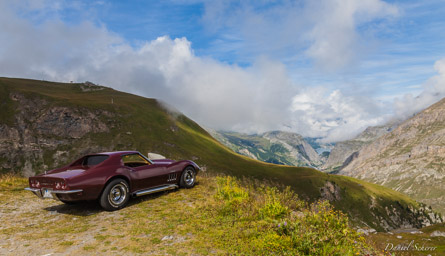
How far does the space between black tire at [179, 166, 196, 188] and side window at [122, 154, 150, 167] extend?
234cm

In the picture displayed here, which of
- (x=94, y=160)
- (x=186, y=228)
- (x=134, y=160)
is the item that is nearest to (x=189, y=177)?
(x=134, y=160)

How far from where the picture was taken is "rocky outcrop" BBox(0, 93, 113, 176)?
148625 mm

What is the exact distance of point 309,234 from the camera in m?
5.74

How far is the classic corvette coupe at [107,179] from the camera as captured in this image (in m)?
8.81

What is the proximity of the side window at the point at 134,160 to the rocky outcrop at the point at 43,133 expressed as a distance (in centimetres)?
16789

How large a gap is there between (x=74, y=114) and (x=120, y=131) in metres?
34.6

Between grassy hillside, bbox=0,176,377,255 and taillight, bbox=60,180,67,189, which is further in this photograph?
taillight, bbox=60,180,67,189

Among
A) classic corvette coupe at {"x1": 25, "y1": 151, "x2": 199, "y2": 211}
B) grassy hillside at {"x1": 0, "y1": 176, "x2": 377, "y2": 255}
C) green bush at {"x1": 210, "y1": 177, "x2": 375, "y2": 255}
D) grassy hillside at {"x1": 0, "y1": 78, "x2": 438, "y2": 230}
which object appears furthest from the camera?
grassy hillside at {"x1": 0, "y1": 78, "x2": 438, "y2": 230}

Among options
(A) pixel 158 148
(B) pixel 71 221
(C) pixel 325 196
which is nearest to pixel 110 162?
(B) pixel 71 221

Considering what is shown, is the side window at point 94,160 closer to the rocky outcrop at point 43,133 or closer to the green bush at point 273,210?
the green bush at point 273,210

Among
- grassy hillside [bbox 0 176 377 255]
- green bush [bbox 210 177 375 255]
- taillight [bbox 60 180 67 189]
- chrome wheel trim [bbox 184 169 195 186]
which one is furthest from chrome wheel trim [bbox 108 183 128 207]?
green bush [bbox 210 177 375 255]

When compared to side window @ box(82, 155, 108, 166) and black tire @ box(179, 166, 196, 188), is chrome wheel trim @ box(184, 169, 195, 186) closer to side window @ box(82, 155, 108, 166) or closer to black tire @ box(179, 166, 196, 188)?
black tire @ box(179, 166, 196, 188)

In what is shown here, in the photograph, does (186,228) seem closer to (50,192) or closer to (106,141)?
(50,192)

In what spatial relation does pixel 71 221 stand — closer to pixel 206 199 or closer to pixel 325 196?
pixel 206 199
